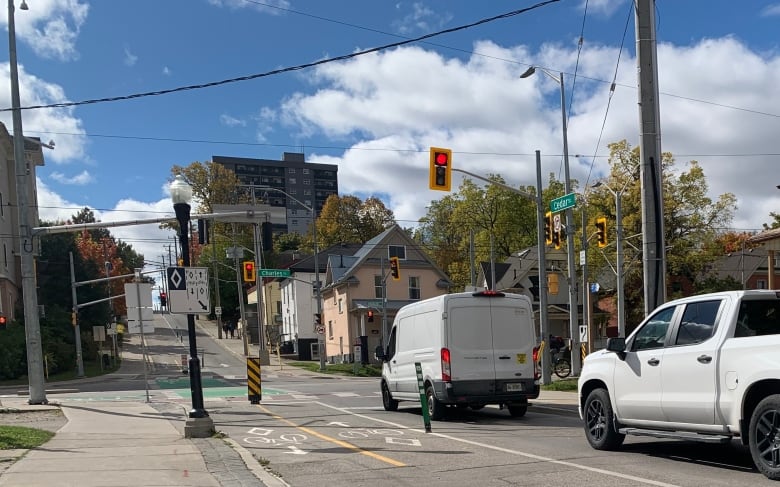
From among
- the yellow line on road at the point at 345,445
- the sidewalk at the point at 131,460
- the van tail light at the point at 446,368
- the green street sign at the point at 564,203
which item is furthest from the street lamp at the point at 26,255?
the green street sign at the point at 564,203

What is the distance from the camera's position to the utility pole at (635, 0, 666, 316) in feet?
46.9

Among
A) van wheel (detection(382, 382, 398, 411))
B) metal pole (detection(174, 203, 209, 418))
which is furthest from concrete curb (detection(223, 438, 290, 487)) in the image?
van wheel (detection(382, 382, 398, 411))

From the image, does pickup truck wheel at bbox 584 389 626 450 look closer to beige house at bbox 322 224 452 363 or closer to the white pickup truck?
the white pickup truck

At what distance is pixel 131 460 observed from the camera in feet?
32.8

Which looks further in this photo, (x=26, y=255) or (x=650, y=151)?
(x=26, y=255)

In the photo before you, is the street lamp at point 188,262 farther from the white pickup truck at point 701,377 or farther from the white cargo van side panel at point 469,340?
the white pickup truck at point 701,377

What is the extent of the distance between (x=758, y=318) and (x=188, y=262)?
29.9 ft

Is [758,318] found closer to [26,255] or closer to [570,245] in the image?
[570,245]

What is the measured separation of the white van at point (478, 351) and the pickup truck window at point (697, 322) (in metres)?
6.50

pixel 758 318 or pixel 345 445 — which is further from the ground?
pixel 758 318

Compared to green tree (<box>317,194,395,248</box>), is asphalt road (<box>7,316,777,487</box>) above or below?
below

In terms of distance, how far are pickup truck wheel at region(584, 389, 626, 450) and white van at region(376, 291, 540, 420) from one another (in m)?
4.53

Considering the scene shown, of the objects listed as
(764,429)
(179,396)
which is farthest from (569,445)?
(179,396)

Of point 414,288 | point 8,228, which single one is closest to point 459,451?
point 414,288
